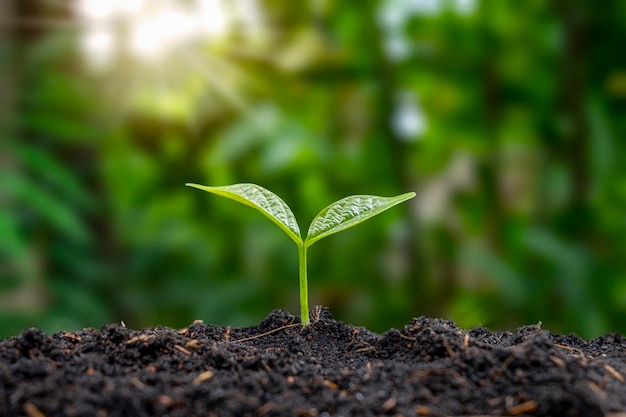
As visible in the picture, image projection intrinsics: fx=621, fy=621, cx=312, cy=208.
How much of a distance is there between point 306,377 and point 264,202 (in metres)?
0.24

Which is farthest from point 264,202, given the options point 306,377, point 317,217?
point 306,377

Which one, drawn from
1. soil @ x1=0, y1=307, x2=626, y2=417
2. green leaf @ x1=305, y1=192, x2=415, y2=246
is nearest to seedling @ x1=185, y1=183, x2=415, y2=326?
green leaf @ x1=305, y1=192, x2=415, y2=246

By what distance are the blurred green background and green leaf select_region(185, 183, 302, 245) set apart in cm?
114

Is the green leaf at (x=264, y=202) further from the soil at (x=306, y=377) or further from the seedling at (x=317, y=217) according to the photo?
the soil at (x=306, y=377)

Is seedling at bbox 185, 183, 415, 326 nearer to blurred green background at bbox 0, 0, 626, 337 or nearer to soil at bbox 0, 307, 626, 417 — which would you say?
soil at bbox 0, 307, 626, 417

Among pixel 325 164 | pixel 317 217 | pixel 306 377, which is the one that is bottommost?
pixel 306 377

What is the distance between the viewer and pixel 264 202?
782 millimetres

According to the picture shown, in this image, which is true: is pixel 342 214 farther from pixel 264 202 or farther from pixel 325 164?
pixel 325 164

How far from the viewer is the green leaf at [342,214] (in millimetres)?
790

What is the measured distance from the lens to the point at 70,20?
1939 mm

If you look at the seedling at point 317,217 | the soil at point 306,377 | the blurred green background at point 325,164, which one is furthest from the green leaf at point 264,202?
the blurred green background at point 325,164

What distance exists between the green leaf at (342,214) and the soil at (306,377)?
0.14 m

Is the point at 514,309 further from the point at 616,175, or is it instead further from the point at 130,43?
the point at 130,43

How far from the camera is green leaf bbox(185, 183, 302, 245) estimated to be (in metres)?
0.75
